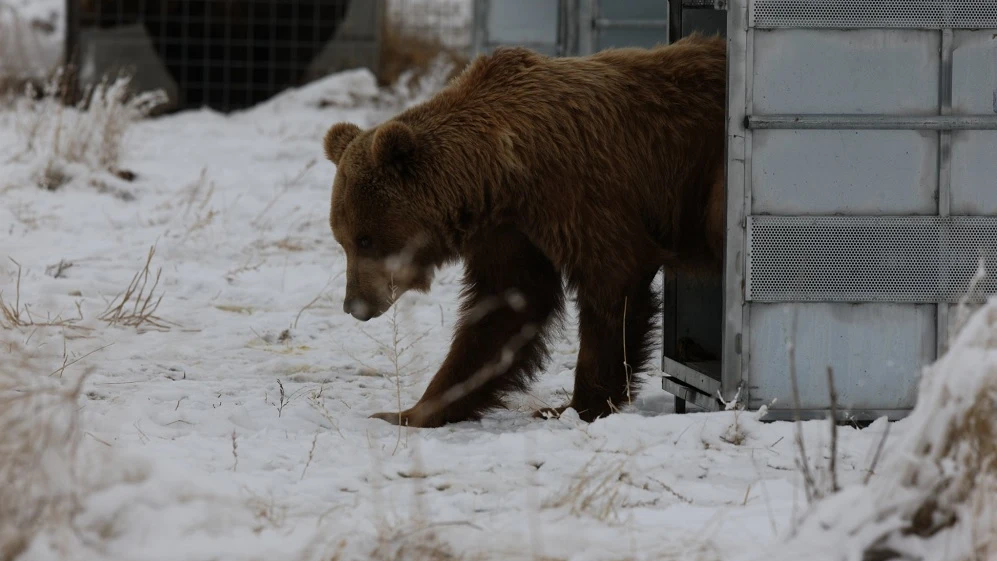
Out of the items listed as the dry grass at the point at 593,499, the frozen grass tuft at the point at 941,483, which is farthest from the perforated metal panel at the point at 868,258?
the frozen grass tuft at the point at 941,483

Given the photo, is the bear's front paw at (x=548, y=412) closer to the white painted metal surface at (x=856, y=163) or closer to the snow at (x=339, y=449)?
the snow at (x=339, y=449)

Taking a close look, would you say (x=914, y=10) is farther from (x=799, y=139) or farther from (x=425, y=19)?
(x=425, y=19)

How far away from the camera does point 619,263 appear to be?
16.2 ft

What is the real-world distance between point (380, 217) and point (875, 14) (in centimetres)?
204

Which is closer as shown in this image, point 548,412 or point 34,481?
point 34,481

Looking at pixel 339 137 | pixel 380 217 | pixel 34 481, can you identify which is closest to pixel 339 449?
pixel 380 217

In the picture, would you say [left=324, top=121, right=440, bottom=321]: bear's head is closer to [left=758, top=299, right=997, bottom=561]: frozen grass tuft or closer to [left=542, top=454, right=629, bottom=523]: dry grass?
[left=542, top=454, right=629, bottom=523]: dry grass

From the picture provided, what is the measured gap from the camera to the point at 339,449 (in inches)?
167

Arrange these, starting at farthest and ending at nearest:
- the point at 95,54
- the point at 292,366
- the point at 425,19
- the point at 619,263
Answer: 1. the point at 425,19
2. the point at 95,54
3. the point at 292,366
4. the point at 619,263

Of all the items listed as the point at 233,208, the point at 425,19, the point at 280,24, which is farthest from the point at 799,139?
the point at 425,19

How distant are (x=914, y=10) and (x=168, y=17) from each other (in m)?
13.5

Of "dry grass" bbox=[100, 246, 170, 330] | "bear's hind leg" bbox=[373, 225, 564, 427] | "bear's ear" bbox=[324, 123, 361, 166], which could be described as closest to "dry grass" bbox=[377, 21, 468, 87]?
"dry grass" bbox=[100, 246, 170, 330]

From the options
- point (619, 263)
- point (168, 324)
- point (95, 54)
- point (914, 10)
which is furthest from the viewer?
point (95, 54)

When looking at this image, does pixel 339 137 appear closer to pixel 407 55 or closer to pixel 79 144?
pixel 79 144
